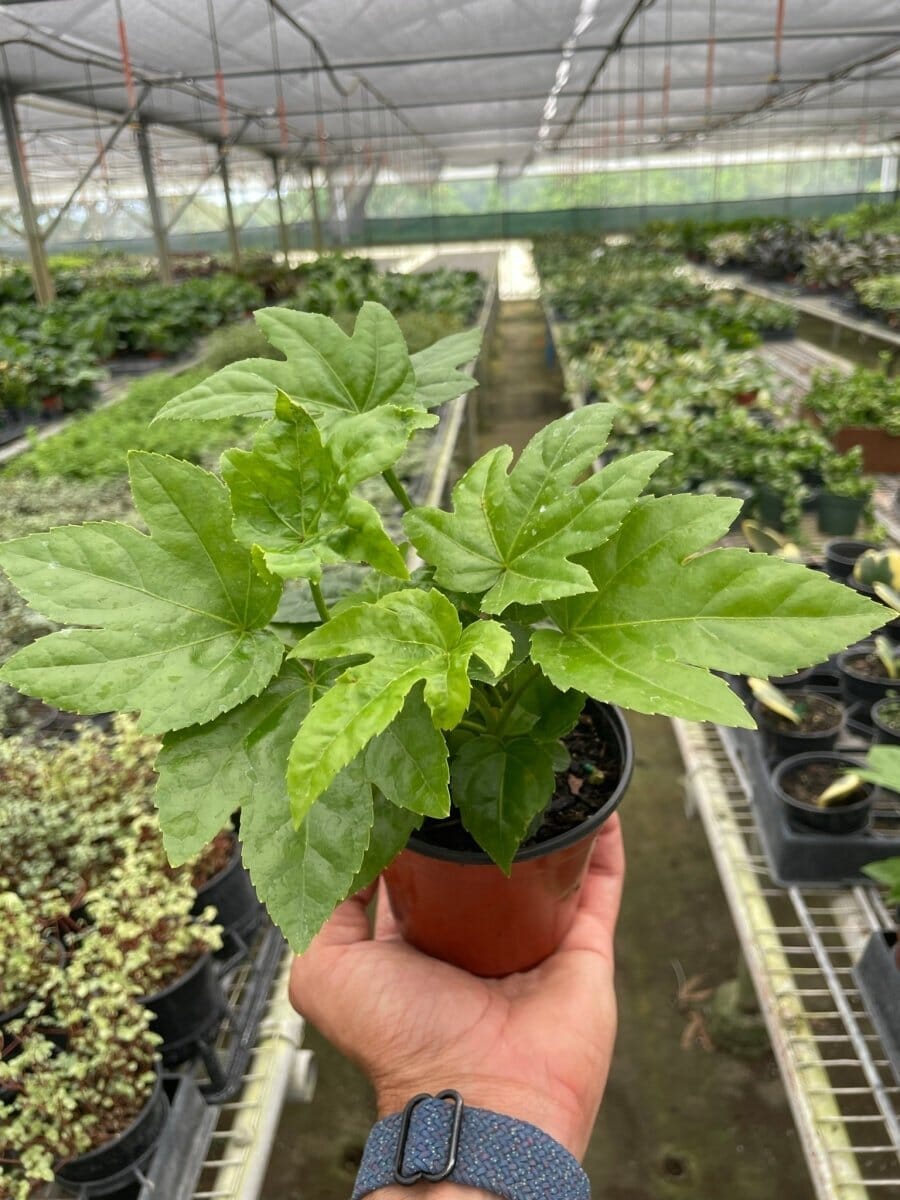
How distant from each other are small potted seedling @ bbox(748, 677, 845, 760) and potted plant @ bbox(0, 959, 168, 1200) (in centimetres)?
136

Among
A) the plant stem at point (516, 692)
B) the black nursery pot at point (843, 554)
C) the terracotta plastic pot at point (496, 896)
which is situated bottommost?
the black nursery pot at point (843, 554)

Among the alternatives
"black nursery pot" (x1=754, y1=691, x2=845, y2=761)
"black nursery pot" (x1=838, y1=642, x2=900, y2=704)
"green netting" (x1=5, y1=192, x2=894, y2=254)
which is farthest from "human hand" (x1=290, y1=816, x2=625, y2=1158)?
"green netting" (x1=5, y1=192, x2=894, y2=254)

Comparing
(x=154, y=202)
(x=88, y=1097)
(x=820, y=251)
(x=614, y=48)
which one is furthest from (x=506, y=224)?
(x=88, y=1097)

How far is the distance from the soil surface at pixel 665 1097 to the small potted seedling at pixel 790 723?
1049 millimetres

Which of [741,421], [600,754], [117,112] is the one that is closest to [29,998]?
[600,754]

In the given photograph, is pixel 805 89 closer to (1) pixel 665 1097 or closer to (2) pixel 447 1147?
(1) pixel 665 1097

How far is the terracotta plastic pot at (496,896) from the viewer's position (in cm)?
87

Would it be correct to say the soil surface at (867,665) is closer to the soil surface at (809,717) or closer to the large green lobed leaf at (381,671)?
the soil surface at (809,717)

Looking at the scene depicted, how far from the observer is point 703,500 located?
2.29 ft

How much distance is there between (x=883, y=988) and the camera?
1.50 meters

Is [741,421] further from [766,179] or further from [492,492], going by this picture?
[766,179]

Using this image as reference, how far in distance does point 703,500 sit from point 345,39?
10.6 m

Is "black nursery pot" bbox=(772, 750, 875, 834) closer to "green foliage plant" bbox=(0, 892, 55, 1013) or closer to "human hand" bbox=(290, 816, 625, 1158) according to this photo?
"human hand" bbox=(290, 816, 625, 1158)

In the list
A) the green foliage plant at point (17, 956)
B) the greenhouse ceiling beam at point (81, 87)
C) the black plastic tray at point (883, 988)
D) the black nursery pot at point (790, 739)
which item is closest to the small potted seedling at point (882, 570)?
the black nursery pot at point (790, 739)
